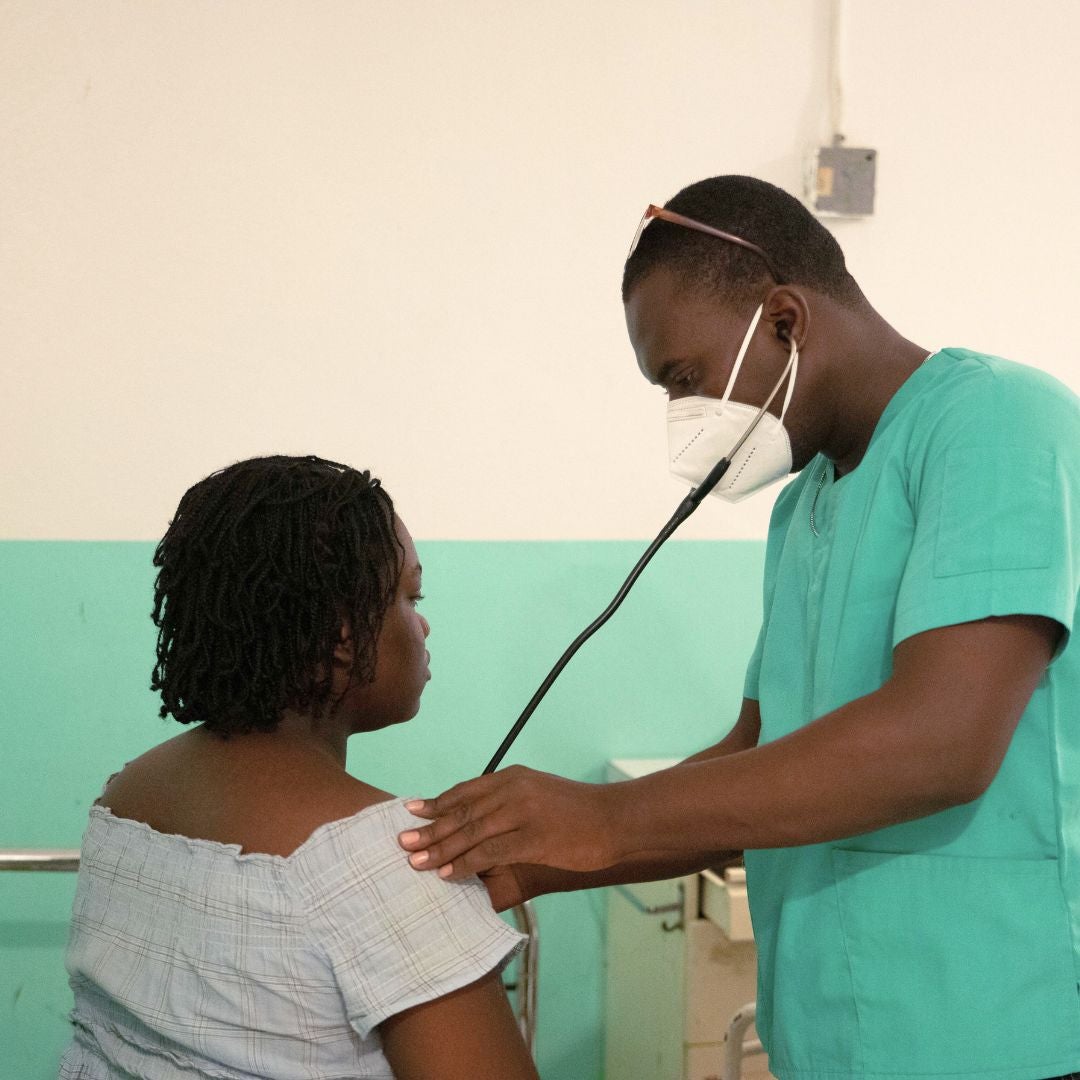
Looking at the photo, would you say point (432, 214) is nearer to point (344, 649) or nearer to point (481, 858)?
point (344, 649)

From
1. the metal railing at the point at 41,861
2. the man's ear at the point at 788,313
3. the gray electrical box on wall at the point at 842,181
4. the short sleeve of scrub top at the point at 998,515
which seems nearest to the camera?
the short sleeve of scrub top at the point at 998,515

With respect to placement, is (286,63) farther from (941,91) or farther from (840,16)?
(941,91)

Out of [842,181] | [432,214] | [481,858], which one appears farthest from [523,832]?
[842,181]

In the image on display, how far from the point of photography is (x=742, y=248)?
3.38ft

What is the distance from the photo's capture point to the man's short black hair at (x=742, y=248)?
3.38 feet

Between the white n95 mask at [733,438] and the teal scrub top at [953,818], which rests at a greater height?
the white n95 mask at [733,438]

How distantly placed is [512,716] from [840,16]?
4.64ft

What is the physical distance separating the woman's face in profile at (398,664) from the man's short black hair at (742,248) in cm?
34

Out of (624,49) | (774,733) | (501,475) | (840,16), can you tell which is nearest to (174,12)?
(624,49)

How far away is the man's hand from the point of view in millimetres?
847

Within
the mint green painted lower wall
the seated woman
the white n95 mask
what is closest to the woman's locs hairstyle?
the seated woman

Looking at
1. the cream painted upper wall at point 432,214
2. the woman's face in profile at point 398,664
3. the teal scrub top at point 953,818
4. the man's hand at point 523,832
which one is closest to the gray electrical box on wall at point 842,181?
the cream painted upper wall at point 432,214

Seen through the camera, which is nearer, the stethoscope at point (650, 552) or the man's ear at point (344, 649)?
the man's ear at point (344, 649)

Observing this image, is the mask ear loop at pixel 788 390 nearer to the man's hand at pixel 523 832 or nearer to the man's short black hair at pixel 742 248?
the man's short black hair at pixel 742 248
